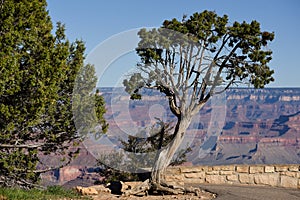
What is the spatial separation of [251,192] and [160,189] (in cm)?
347

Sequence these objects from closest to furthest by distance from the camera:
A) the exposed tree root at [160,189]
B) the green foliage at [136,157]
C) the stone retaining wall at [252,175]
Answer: the exposed tree root at [160,189] < the stone retaining wall at [252,175] < the green foliage at [136,157]

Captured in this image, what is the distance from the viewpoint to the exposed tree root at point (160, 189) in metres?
16.6

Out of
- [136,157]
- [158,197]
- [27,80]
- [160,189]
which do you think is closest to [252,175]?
[160,189]

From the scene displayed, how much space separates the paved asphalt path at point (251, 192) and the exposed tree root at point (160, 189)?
873 mm

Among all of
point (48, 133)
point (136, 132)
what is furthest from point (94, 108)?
point (136, 132)

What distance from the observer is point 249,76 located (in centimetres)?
1775

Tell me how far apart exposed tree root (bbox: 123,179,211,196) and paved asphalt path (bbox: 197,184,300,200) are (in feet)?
2.86

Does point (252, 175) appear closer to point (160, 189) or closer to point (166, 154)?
point (166, 154)

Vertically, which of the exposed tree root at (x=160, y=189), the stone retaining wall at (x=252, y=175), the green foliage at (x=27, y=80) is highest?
the green foliage at (x=27, y=80)

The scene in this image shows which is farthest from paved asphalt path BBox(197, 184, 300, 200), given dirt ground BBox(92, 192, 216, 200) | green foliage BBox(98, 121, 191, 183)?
green foliage BBox(98, 121, 191, 183)

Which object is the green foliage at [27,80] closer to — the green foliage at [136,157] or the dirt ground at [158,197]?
the dirt ground at [158,197]

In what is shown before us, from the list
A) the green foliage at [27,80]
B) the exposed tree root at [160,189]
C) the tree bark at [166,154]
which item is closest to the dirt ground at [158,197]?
the exposed tree root at [160,189]

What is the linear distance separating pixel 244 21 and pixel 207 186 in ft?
22.2

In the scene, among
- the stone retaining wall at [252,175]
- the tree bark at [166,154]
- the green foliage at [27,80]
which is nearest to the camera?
the green foliage at [27,80]
